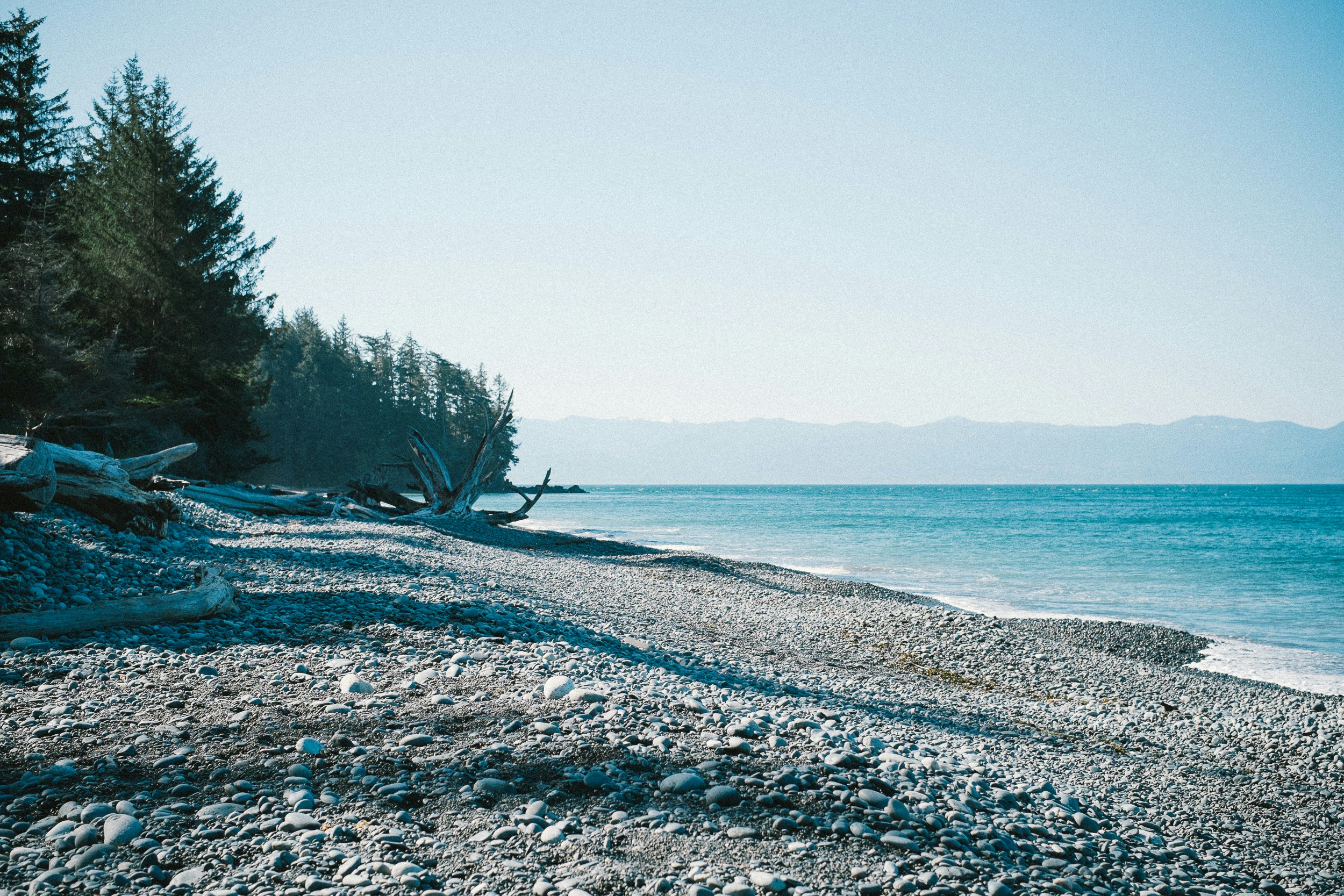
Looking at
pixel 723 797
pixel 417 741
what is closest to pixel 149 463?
pixel 417 741

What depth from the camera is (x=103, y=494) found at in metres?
9.78

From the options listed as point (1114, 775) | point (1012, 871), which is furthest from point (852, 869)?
point (1114, 775)

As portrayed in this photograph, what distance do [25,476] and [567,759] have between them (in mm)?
7930

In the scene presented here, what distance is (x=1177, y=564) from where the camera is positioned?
27812 mm

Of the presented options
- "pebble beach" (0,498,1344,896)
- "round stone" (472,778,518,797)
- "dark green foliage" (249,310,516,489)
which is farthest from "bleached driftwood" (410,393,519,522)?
"dark green foliage" (249,310,516,489)

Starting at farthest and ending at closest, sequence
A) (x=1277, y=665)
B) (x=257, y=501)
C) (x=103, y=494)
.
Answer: (x=257, y=501) → (x=1277, y=665) → (x=103, y=494)

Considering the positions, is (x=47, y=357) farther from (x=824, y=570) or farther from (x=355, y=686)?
(x=824, y=570)

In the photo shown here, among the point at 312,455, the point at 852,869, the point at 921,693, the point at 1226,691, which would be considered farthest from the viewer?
the point at 312,455

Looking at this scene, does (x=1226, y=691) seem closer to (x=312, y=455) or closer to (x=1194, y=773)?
(x=1194, y=773)

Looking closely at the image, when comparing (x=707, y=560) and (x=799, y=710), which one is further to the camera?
(x=707, y=560)

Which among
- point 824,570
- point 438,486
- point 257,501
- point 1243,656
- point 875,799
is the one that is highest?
point 438,486

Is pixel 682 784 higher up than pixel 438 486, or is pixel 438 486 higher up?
pixel 438 486

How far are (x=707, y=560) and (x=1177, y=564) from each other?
19467 millimetres

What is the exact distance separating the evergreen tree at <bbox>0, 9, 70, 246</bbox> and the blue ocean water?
76.0 feet
